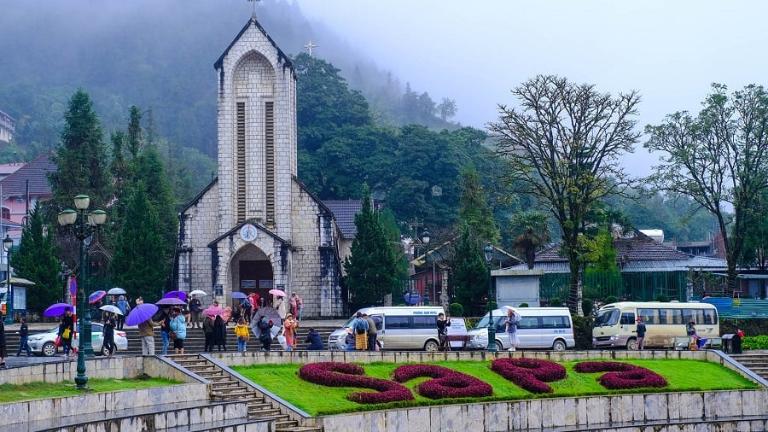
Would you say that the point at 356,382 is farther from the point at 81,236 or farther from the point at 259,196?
the point at 259,196

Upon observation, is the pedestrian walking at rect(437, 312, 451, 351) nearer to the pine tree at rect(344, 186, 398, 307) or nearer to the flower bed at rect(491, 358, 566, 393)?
the flower bed at rect(491, 358, 566, 393)

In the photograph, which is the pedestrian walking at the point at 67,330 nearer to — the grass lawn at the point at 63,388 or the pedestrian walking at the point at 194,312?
Result: the grass lawn at the point at 63,388

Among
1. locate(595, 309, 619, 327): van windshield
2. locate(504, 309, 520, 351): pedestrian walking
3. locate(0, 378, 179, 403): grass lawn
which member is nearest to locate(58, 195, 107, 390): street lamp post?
locate(0, 378, 179, 403): grass lawn

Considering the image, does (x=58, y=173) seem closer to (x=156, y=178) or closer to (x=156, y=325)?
(x=156, y=178)

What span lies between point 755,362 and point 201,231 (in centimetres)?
2630

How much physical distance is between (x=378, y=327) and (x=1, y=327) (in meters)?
14.5

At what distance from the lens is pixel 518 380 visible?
34.2m

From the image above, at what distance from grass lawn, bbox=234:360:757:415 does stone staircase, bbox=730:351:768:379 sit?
1.30 metres

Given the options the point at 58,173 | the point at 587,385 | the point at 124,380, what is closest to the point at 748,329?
the point at 587,385

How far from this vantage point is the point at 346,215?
216ft

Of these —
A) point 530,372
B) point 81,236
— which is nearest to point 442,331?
point 530,372

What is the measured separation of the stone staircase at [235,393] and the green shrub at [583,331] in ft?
62.5

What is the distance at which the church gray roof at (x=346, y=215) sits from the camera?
63.8 metres

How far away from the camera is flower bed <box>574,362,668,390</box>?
1383 inches
